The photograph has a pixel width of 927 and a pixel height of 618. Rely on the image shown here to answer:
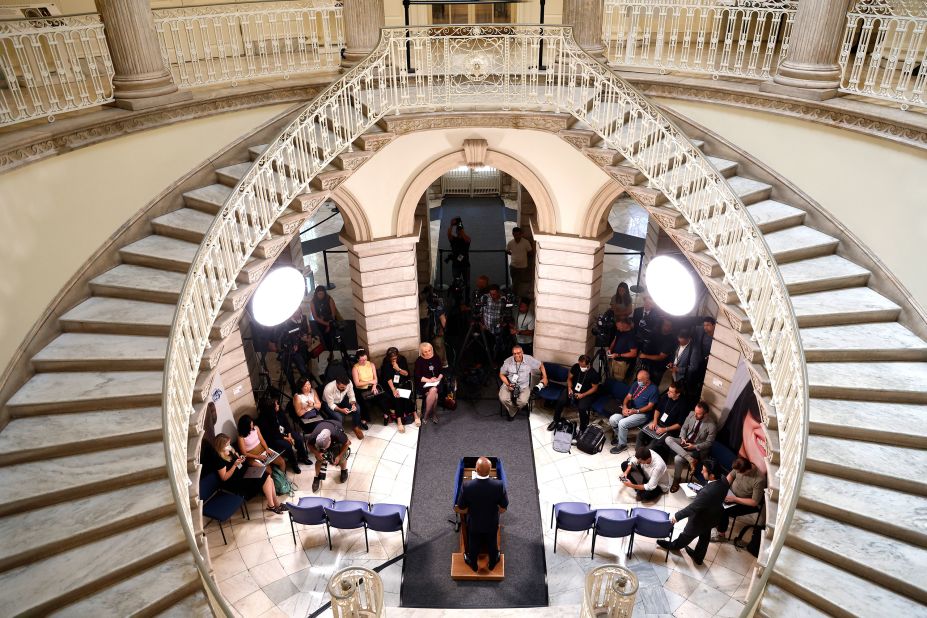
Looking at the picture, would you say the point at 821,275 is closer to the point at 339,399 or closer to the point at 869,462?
the point at 869,462

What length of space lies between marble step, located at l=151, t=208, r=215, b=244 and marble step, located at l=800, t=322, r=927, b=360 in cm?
614

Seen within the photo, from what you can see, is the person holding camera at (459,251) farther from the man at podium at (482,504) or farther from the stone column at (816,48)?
the stone column at (816,48)

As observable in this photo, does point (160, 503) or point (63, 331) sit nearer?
point (160, 503)

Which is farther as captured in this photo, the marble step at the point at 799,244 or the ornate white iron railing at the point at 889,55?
the marble step at the point at 799,244

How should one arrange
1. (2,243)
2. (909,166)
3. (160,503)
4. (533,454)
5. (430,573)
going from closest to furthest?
(160,503) → (2,243) → (909,166) → (430,573) → (533,454)

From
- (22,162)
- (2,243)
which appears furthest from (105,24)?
(2,243)

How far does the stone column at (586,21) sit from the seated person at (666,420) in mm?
4602

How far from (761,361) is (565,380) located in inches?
185

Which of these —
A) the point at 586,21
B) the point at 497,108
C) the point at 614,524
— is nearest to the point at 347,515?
the point at 614,524

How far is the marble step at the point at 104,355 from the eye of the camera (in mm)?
5926

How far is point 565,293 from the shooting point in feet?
35.9

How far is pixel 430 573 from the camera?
313 inches

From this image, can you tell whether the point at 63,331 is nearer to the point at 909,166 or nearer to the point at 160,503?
the point at 160,503

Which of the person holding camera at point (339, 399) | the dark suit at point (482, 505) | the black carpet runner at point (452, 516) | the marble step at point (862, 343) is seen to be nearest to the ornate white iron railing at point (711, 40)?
the marble step at point (862, 343)
